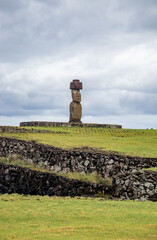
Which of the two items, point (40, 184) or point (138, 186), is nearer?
point (138, 186)

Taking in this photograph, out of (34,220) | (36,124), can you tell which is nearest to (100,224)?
(34,220)

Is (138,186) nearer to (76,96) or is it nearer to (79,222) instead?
(79,222)

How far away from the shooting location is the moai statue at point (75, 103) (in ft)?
197

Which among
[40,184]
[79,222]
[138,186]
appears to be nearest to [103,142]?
[40,184]

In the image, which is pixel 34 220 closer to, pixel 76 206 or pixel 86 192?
pixel 76 206

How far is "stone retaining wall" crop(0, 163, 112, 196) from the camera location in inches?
862

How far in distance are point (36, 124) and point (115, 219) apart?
4896 centimetres

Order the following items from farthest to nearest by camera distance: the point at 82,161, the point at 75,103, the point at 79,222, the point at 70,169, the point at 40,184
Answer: the point at 75,103
the point at 70,169
the point at 82,161
the point at 40,184
the point at 79,222

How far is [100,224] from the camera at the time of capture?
10.7 m

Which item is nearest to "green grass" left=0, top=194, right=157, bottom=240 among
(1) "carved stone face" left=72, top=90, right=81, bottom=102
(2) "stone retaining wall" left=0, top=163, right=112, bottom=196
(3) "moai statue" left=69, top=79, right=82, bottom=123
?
(2) "stone retaining wall" left=0, top=163, right=112, bottom=196

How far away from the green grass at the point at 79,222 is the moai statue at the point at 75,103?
150 ft

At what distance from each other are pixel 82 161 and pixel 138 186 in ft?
25.0

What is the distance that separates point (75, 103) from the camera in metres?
60.4

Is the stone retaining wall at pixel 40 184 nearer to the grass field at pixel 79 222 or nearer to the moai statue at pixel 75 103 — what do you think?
the grass field at pixel 79 222
